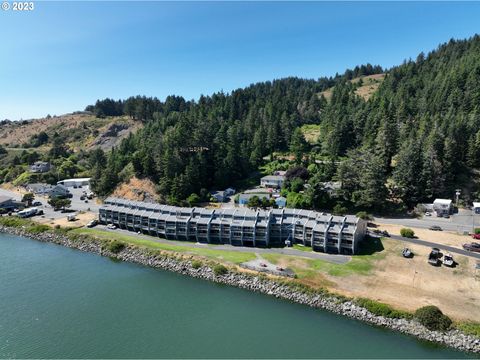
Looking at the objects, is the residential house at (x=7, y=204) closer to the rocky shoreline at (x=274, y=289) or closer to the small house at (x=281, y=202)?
the rocky shoreline at (x=274, y=289)

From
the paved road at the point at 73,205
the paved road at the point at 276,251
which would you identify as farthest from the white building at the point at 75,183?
the paved road at the point at 276,251

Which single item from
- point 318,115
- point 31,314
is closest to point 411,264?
point 31,314

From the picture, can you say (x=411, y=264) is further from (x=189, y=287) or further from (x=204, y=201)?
(x=204, y=201)

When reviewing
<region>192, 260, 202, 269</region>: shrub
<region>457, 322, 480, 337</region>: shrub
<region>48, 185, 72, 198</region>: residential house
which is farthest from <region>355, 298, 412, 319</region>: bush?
<region>48, 185, 72, 198</region>: residential house

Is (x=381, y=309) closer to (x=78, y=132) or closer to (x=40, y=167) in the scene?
(x=40, y=167)

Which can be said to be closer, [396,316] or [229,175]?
[396,316]
